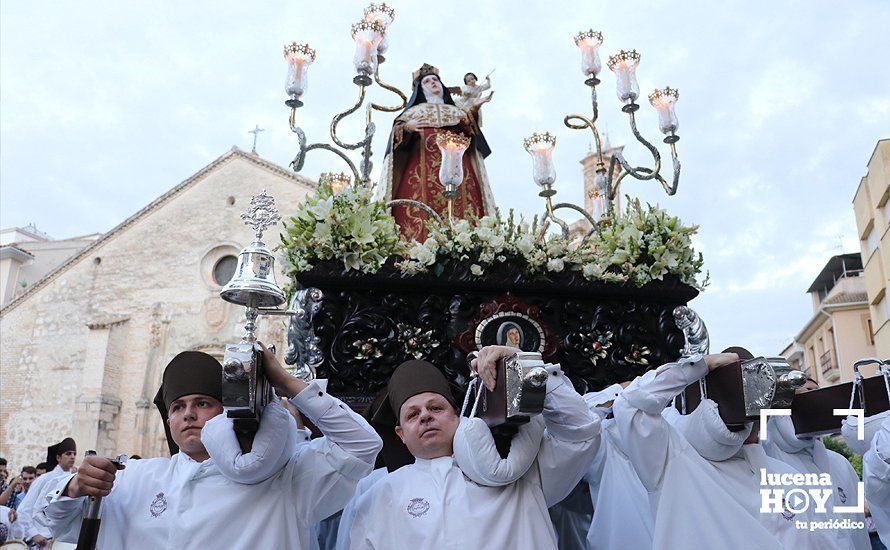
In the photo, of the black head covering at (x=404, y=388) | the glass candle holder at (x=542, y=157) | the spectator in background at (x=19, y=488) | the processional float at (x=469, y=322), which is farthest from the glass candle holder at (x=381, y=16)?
the spectator in background at (x=19, y=488)

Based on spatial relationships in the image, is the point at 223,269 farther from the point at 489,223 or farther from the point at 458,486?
the point at 458,486

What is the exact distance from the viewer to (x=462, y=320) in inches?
181

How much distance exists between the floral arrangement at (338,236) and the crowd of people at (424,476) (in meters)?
1.24

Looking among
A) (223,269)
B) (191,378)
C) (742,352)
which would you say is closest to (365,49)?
(191,378)

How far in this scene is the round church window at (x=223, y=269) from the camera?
72.2ft

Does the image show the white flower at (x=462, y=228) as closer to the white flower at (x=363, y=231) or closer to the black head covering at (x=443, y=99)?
the white flower at (x=363, y=231)

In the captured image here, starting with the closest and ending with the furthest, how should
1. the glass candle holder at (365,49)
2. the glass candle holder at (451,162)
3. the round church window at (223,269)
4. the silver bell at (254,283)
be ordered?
the silver bell at (254,283) → the glass candle holder at (451,162) → the glass candle holder at (365,49) → the round church window at (223,269)

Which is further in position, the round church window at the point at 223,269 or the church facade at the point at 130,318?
the round church window at the point at 223,269

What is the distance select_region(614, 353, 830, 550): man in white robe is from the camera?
2904mm

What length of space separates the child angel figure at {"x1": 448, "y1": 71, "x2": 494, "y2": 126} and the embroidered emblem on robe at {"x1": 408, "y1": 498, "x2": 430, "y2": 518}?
5.12 metres

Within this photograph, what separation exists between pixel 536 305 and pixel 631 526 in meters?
1.54

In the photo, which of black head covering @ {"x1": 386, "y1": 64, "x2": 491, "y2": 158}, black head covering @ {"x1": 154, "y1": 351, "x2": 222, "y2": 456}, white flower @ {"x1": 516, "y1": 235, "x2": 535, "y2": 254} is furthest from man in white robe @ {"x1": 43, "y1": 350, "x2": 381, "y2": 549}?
black head covering @ {"x1": 386, "y1": 64, "x2": 491, "y2": 158}

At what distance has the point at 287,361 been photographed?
14.3ft

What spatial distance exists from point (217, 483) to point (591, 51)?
5794 millimetres
